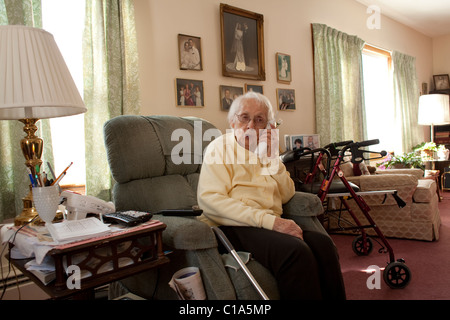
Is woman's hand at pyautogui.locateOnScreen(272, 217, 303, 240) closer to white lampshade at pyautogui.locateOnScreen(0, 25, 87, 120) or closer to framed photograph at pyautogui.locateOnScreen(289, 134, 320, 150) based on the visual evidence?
white lampshade at pyautogui.locateOnScreen(0, 25, 87, 120)

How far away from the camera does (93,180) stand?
2082 mm

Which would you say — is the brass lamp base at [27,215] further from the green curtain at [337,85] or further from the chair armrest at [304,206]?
the green curtain at [337,85]

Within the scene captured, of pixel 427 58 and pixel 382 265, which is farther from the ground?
pixel 427 58

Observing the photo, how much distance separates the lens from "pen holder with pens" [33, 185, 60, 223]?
1.25 m

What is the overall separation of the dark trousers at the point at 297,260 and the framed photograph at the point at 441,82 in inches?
249

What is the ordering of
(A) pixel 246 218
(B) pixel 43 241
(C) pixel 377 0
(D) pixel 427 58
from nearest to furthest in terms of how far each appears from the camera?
(B) pixel 43 241 < (A) pixel 246 218 < (C) pixel 377 0 < (D) pixel 427 58

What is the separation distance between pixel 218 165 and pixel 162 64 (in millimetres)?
1318

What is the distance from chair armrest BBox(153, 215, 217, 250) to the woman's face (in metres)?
0.56

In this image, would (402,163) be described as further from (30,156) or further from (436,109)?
(30,156)

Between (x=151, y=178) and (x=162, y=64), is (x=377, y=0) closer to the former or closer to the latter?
(x=162, y=64)

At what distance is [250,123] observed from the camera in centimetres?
166

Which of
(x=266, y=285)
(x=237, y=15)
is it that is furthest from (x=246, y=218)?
(x=237, y=15)

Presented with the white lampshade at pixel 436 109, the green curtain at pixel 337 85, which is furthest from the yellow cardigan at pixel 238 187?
the white lampshade at pixel 436 109

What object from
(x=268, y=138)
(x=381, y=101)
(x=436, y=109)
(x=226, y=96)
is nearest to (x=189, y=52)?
(x=226, y=96)
